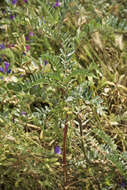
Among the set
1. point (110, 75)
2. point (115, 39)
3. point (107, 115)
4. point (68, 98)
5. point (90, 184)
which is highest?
point (115, 39)

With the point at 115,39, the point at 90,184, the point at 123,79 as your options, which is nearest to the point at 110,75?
the point at 123,79

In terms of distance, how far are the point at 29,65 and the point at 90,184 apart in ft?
2.21

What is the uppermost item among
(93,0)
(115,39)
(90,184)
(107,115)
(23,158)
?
(93,0)

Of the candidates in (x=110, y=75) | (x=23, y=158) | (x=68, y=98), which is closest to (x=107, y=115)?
(x=110, y=75)

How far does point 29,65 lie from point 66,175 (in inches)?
23.8

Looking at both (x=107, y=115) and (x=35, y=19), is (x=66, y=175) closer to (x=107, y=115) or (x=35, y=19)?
(x=107, y=115)

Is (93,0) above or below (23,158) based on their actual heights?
above

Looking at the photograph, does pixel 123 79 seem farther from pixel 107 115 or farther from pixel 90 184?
pixel 90 184

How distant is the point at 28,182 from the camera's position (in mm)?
1273

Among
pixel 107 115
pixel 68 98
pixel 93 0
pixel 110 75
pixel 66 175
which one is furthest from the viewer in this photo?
pixel 93 0

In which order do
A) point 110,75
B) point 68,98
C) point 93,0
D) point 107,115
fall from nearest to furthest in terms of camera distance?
point 68,98
point 107,115
point 110,75
point 93,0

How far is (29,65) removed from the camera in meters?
1.48

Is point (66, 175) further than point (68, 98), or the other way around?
point (66, 175)

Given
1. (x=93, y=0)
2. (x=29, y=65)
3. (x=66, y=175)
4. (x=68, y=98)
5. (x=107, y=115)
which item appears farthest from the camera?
(x=93, y=0)
